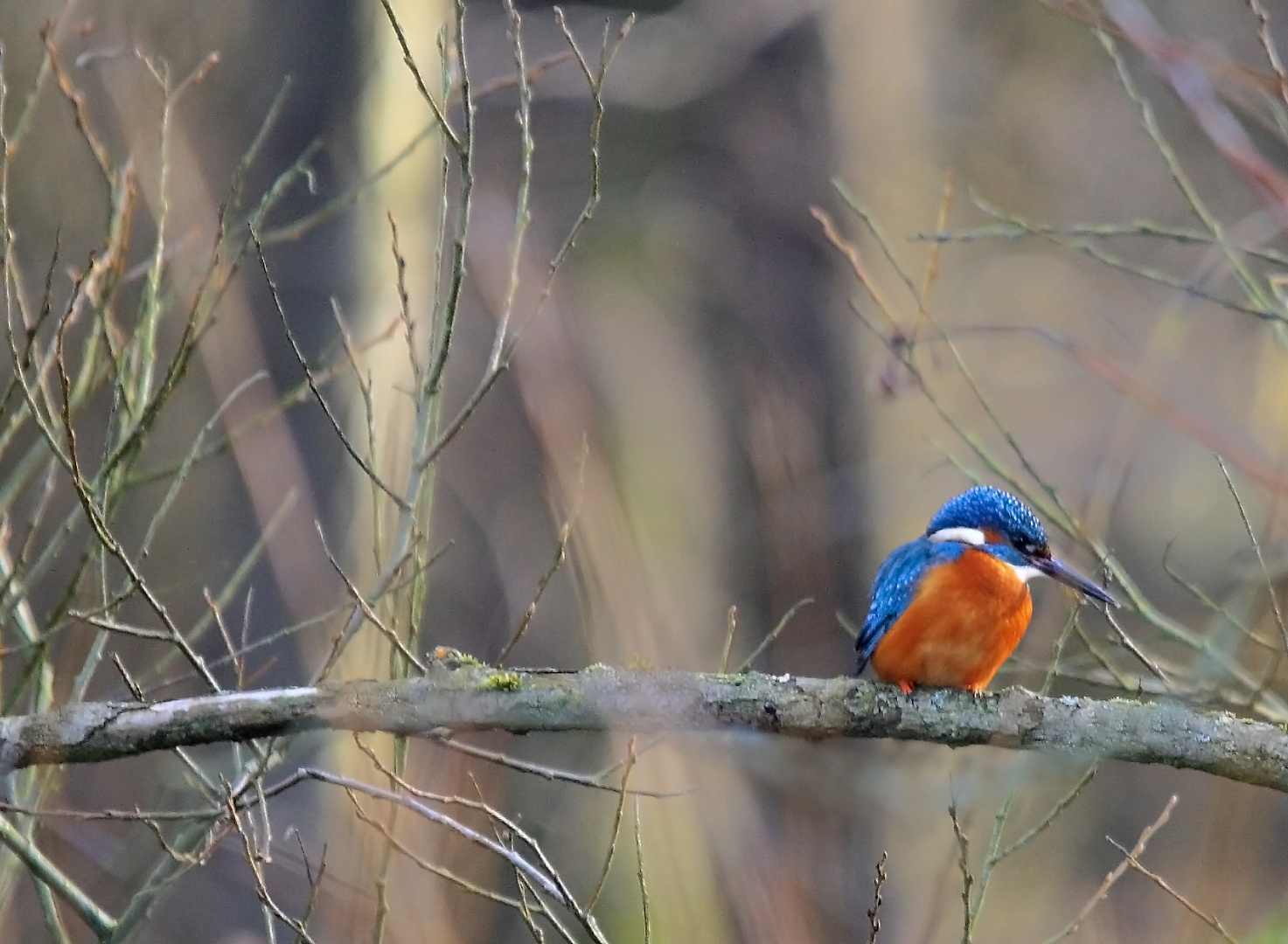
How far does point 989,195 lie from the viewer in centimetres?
941

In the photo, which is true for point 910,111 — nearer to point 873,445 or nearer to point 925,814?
point 873,445

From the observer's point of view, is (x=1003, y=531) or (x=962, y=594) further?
(x=1003, y=531)

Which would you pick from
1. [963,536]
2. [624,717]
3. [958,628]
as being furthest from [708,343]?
[624,717]

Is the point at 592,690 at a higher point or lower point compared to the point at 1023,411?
higher

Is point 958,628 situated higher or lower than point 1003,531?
lower

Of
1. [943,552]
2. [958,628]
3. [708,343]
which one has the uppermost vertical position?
[708,343]

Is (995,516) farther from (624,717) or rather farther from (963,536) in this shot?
(624,717)

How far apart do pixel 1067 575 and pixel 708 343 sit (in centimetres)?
651

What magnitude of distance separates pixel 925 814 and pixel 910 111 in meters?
6.21

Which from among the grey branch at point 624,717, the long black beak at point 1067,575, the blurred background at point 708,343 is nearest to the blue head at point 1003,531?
the long black beak at point 1067,575

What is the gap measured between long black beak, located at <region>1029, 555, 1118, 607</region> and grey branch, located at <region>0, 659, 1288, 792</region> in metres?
0.69

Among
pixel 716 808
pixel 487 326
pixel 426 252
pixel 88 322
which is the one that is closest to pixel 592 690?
pixel 716 808

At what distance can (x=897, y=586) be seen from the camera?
148 inches

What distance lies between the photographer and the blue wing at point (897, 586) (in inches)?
145
